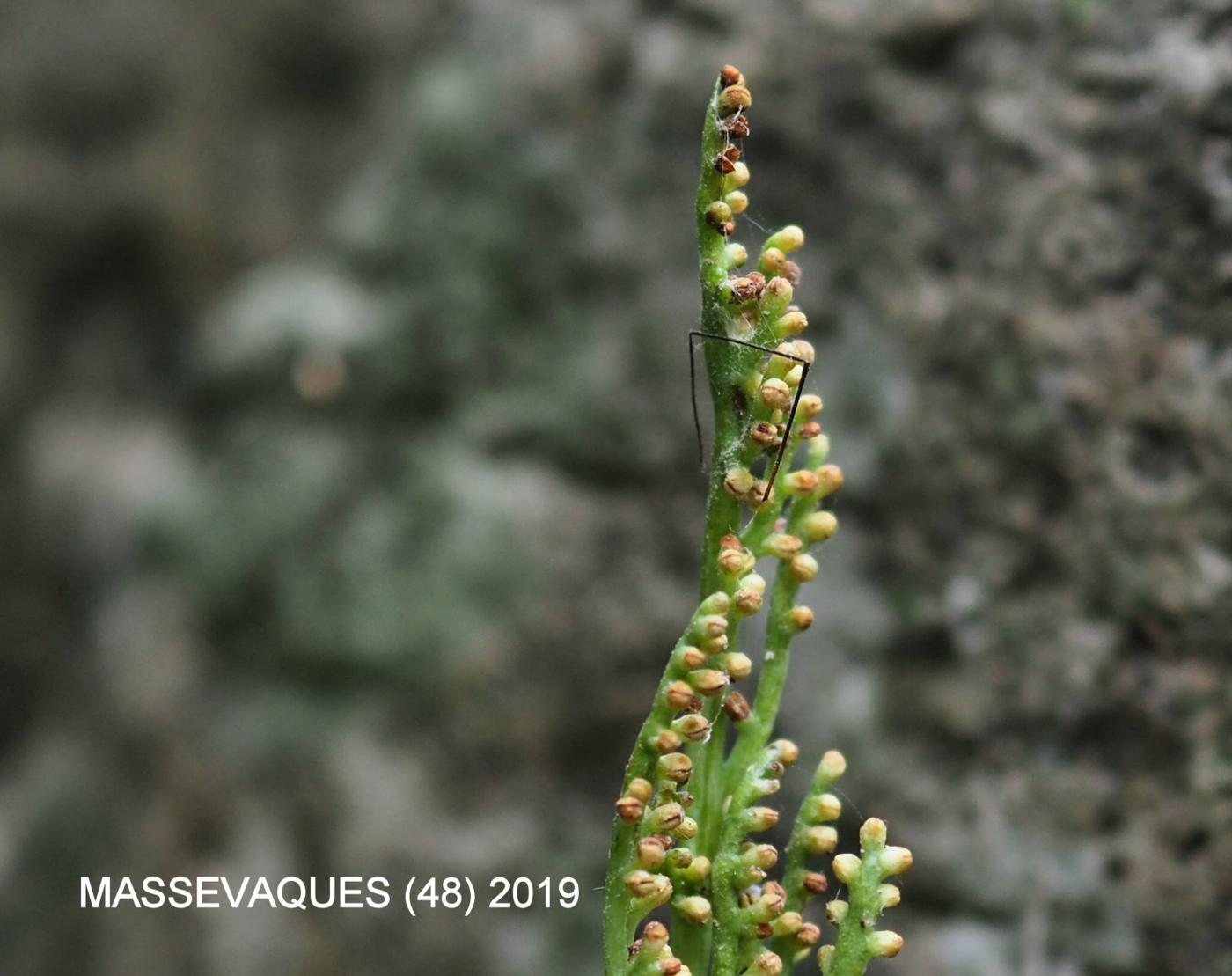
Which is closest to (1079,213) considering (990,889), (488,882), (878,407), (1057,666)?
(878,407)

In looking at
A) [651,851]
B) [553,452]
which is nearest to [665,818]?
[651,851]

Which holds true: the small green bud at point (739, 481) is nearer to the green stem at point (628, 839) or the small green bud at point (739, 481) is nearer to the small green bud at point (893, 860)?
the green stem at point (628, 839)

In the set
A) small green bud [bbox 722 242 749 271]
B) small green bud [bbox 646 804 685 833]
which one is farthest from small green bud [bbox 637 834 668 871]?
small green bud [bbox 722 242 749 271]

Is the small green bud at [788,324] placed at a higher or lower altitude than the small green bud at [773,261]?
lower

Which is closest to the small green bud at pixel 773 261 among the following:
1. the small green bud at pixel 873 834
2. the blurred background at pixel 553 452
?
the small green bud at pixel 873 834

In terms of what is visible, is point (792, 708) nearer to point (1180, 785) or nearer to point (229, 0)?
point (1180, 785)

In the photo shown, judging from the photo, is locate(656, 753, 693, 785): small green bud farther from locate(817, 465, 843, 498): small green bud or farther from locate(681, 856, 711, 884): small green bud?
locate(817, 465, 843, 498): small green bud
